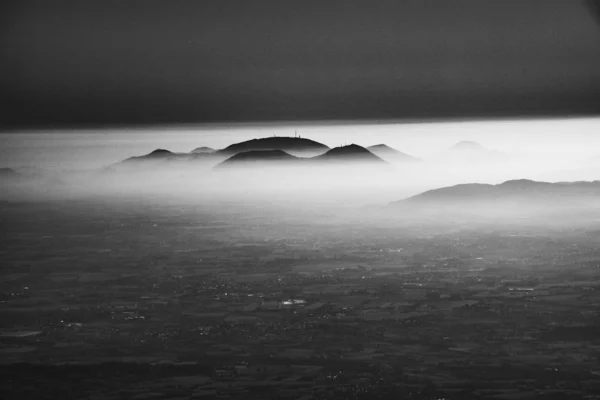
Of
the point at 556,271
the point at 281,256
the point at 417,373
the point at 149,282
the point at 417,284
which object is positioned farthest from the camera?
the point at 281,256

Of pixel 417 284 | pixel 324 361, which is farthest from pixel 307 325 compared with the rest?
pixel 417 284

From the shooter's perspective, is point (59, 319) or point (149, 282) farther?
point (149, 282)

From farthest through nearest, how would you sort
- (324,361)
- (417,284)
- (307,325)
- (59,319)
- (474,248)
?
(474,248) → (417,284) → (59,319) → (307,325) → (324,361)

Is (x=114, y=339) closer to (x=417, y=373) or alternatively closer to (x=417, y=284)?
(x=417, y=373)

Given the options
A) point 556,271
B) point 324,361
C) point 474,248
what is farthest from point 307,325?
point 474,248

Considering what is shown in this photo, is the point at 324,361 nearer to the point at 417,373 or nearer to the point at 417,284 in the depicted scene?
the point at 417,373

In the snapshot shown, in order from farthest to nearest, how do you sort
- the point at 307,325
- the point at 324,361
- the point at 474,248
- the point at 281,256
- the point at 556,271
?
the point at 474,248 < the point at 281,256 < the point at 556,271 < the point at 307,325 < the point at 324,361
